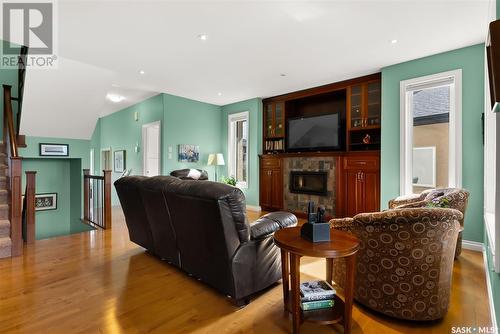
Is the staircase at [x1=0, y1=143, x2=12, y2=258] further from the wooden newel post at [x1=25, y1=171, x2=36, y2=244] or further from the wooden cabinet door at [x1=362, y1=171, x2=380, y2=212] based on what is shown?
the wooden cabinet door at [x1=362, y1=171, x2=380, y2=212]

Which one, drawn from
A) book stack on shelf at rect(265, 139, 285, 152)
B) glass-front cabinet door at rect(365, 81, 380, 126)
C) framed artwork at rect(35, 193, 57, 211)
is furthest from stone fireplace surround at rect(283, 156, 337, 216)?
framed artwork at rect(35, 193, 57, 211)

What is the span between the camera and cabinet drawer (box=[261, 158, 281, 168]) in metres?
5.93

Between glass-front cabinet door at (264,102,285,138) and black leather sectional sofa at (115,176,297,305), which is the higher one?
glass-front cabinet door at (264,102,285,138)

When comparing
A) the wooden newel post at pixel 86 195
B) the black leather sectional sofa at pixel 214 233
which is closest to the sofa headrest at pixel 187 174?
the wooden newel post at pixel 86 195

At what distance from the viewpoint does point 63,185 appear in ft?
17.2

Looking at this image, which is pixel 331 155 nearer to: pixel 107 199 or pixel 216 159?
pixel 216 159

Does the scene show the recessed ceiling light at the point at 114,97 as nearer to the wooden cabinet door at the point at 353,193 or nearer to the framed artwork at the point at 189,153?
the framed artwork at the point at 189,153

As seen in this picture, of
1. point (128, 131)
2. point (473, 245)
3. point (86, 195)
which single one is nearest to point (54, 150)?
point (86, 195)

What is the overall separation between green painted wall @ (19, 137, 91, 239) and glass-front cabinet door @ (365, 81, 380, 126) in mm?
5337

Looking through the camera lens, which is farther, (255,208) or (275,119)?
(255,208)

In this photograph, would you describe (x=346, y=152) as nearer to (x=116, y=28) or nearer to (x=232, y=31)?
(x=232, y=31)

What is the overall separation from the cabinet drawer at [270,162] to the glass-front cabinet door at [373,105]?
6.72 ft

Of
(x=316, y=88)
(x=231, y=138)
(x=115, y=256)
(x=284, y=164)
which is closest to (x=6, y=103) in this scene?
(x=115, y=256)

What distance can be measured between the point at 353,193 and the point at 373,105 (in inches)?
63.7
